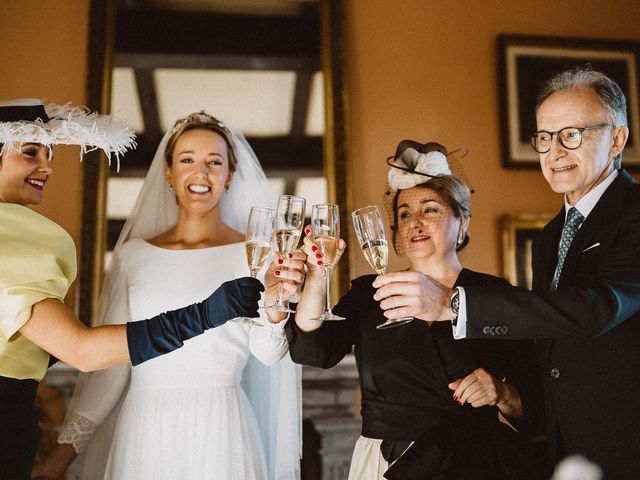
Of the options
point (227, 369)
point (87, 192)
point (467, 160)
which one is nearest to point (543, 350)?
point (227, 369)

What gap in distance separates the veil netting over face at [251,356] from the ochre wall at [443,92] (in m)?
1.00

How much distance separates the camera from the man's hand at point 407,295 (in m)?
1.40

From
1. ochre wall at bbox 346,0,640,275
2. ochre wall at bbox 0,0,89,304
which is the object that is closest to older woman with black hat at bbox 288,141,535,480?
ochre wall at bbox 346,0,640,275

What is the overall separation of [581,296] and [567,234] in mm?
345

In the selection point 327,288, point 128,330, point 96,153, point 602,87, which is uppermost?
point 96,153

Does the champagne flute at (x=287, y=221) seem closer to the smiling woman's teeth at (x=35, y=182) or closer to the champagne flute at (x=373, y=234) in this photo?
the champagne flute at (x=373, y=234)

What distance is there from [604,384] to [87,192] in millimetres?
2371

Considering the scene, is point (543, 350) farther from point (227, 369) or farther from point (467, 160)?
point (467, 160)

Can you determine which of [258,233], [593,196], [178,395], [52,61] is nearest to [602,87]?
[593,196]

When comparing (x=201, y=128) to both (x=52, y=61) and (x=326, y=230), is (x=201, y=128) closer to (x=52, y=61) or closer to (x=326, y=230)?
(x=326, y=230)

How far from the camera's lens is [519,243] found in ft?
10.7

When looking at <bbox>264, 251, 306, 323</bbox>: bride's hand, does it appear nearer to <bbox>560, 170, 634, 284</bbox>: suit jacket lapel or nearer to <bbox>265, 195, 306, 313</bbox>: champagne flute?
<bbox>265, 195, 306, 313</bbox>: champagne flute

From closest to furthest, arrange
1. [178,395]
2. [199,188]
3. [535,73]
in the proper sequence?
[178,395], [199,188], [535,73]

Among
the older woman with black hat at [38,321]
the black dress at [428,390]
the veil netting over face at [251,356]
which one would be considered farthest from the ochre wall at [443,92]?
the older woman with black hat at [38,321]
